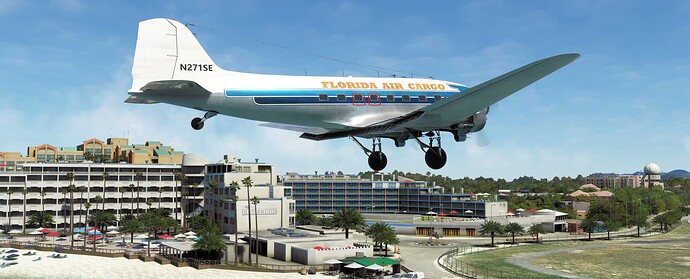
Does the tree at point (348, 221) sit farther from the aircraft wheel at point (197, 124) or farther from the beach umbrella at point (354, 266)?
the aircraft wheel at point (197, 124)

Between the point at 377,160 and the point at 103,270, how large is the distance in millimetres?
88709

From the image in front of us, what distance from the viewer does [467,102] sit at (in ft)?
69.8

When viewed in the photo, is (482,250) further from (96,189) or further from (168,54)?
(168,54)

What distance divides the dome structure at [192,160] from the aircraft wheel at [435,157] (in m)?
151

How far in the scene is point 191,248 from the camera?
4129 inches

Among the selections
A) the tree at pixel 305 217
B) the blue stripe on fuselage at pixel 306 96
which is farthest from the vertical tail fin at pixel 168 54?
the tree at pixel 305 217

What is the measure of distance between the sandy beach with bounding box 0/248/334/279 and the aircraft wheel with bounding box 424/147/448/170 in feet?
227

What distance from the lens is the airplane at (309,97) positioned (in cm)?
Result: 2130

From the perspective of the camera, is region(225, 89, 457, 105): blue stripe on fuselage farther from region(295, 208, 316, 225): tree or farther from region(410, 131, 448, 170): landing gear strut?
region(295, 208, 316, 225): tree

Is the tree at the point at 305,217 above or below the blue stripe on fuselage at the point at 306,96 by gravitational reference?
below

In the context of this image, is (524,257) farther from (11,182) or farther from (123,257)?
(11,182)

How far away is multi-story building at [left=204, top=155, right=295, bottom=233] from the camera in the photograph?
13050cm

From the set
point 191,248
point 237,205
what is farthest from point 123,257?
point 237,205

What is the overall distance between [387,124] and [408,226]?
15320 centimetres
